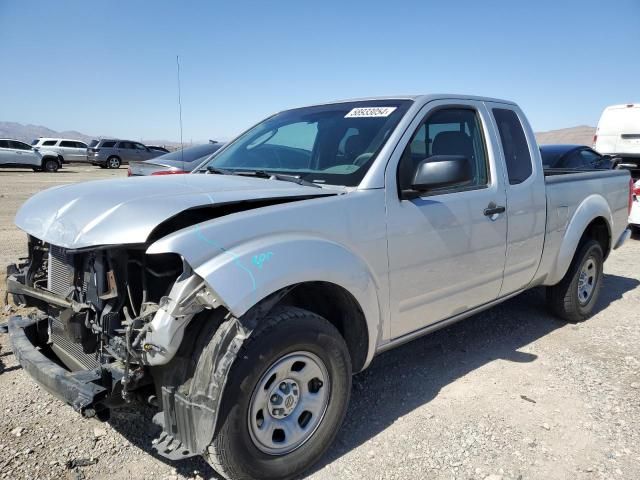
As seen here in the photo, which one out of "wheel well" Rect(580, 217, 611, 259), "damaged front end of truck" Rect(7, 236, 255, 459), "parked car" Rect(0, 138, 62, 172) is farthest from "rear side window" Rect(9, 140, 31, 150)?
"wheel well" Rect(580, 217, 611, 259)

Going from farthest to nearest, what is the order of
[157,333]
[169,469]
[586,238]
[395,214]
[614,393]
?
[586,238] → [614,393] → [395,214] → [169,469] → [157,333]

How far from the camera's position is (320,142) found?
11.5 feet

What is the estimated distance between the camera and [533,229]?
157 inches

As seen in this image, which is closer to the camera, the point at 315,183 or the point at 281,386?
the point at 281,386

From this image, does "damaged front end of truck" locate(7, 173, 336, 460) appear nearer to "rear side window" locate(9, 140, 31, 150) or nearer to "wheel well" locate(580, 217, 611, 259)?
"wheel well" locate(580, 217, 611, 259)

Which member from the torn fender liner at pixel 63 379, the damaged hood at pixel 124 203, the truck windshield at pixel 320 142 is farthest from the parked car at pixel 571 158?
the torn fender liner at pixel 63 379

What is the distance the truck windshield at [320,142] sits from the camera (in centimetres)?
310

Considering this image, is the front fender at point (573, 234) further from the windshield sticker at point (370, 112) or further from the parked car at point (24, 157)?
the parked car at point (24, 157)

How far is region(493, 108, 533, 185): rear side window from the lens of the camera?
3871 mm

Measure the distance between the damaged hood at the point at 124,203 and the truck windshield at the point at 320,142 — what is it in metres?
0.31

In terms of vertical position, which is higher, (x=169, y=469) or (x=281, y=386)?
(x=281, y=386)

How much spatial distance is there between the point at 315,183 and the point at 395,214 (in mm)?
511

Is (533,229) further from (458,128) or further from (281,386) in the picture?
(281,386)

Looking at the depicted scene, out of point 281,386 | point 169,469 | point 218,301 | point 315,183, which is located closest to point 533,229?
point 315,183
